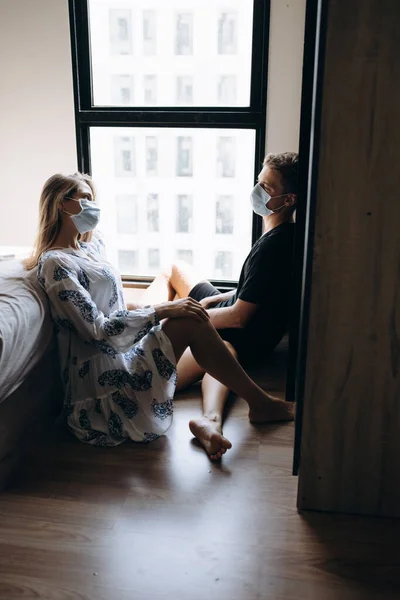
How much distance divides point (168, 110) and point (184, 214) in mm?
557

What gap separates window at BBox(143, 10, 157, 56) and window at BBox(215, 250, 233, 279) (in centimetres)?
111

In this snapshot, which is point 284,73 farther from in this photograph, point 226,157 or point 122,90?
point 122,90

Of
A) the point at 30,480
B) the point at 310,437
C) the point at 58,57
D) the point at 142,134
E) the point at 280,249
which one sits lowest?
the point at 30,480

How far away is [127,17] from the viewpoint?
3057mm

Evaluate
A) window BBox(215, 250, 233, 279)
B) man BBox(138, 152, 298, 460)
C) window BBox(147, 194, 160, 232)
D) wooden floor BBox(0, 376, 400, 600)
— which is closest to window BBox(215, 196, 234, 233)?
window BBox(215, 250, 233, 279)

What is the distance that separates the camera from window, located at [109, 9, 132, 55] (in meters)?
3.06

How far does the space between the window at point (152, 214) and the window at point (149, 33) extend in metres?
0.74

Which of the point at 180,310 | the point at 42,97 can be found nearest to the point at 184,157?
the point at 42,97

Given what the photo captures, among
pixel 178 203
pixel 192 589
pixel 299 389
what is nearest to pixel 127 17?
pixel 178 203

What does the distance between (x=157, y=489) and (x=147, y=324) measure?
0.50 metres

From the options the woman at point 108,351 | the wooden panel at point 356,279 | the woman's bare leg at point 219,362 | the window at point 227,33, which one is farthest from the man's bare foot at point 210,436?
the window at point 227,33

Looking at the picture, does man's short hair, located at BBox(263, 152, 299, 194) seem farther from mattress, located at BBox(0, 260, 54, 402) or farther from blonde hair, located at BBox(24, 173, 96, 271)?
mattress, located at BBox(0, 260, 54, 402)

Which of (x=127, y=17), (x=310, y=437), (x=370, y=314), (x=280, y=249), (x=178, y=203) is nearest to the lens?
(x=370, y=314)

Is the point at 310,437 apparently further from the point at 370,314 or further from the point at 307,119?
the point at 307,119
